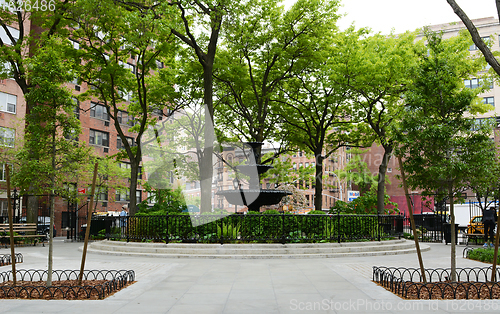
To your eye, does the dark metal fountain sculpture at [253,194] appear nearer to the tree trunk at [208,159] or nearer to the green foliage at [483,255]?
the tree trunk at [208,159]

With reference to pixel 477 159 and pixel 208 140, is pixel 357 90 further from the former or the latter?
pixel 477 159

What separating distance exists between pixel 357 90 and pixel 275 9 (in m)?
6.70

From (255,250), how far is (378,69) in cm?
1379

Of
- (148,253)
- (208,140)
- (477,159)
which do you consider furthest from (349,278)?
(208,140)

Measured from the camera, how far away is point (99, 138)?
4509 centimetres

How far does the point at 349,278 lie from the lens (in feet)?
31.0

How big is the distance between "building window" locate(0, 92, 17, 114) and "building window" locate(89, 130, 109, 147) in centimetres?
882

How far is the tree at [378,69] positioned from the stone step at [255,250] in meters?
8.32

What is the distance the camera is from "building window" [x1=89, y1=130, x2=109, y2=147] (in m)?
44.1

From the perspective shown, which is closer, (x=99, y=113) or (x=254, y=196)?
(x=254, y=196)

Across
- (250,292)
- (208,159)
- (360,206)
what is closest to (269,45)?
(208,159)

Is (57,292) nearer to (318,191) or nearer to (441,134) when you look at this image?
(441,134)

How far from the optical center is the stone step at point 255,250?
14125 mm

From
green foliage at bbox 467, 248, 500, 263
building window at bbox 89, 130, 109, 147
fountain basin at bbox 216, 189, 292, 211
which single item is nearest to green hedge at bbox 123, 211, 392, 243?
fountain basin at bbox 216, 189, 292, 211
